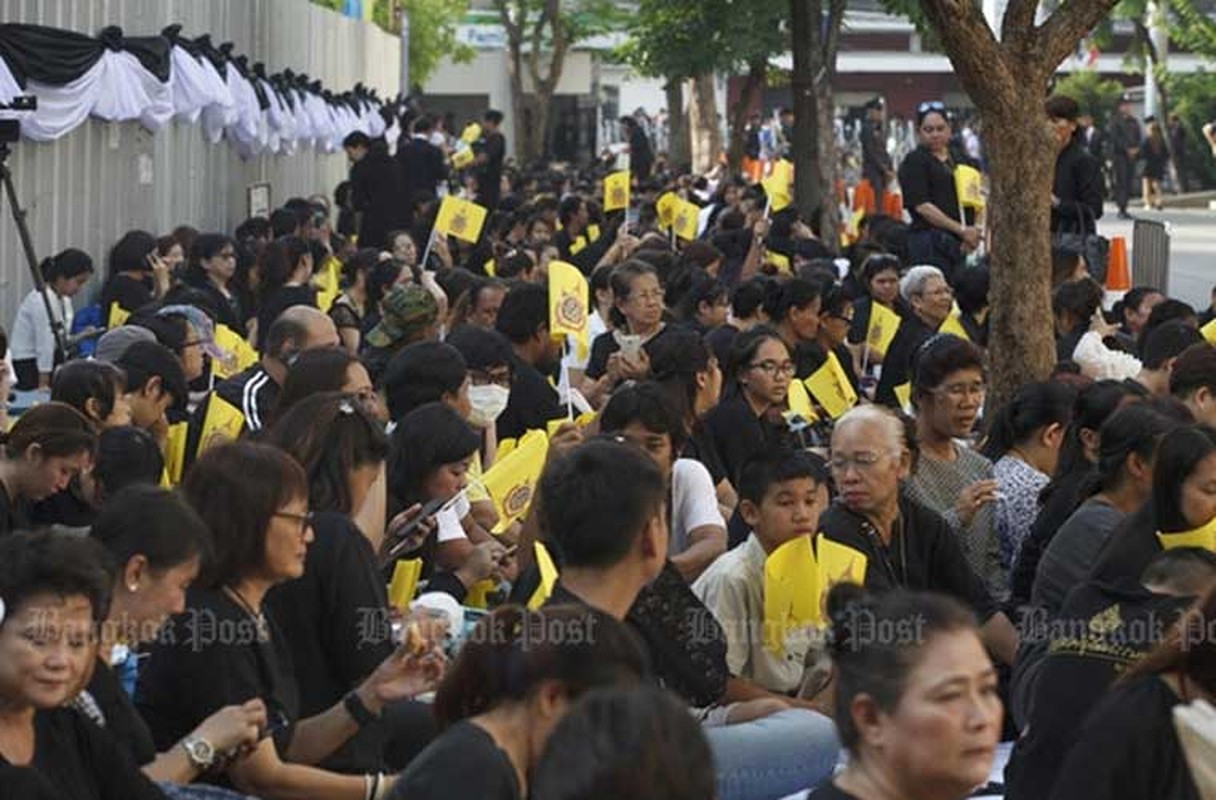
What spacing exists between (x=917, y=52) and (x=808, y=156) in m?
47.3

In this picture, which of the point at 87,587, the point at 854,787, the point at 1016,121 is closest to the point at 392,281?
the point at 1016,121

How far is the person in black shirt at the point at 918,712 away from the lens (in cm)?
449

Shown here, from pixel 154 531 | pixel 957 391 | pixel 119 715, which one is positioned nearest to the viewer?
pixel 119 715

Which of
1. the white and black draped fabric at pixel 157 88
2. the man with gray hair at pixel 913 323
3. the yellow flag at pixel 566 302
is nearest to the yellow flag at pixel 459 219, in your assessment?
the white and black draped fabric at pixel 157 88

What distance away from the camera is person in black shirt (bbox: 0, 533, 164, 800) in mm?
5309

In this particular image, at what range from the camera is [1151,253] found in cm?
2175

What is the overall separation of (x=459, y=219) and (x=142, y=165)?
460 centimetres

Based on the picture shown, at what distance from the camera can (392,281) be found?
1585cm

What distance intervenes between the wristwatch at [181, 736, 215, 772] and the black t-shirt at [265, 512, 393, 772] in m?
0.64

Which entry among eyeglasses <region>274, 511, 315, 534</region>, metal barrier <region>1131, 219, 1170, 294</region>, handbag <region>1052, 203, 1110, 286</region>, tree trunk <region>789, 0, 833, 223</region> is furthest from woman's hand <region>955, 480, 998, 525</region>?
tree trunk <region>789, 0, 833, 223</region>

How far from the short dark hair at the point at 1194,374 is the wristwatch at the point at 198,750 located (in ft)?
16.1

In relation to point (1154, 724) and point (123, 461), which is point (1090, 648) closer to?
point (1154, 724)

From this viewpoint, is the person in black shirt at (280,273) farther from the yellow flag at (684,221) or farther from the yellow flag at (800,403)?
the yellow flag at (684,221)

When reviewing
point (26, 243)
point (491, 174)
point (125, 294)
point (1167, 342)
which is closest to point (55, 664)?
point (1167, 342)
